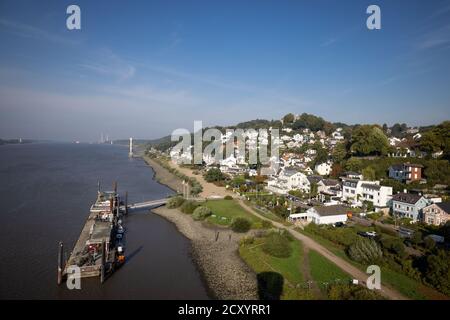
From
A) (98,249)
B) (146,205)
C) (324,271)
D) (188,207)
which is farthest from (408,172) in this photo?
(98,249)

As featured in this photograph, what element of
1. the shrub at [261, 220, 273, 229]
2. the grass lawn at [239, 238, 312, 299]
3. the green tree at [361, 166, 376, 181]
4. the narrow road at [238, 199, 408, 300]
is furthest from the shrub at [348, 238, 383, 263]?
the green tree at [361, 166, 376, 181]

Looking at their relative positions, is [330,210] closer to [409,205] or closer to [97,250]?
[409,205]

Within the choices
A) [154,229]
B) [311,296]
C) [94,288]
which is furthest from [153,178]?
[311,296]

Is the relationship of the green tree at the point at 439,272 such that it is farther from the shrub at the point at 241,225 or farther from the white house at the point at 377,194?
the white house at the point at 377,194

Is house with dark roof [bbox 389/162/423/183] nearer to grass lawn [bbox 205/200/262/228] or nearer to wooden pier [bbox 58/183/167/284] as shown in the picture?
grass lawn [bbox 205/200/262/228]

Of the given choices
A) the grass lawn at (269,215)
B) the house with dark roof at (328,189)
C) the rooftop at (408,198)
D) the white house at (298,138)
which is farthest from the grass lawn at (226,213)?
the white house at (298,138)

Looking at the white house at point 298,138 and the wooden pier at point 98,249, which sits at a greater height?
the white house at point 298,138

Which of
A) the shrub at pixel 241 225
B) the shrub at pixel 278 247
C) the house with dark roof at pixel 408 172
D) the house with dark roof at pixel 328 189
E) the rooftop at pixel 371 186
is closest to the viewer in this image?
the shrub at pixel 278 247
